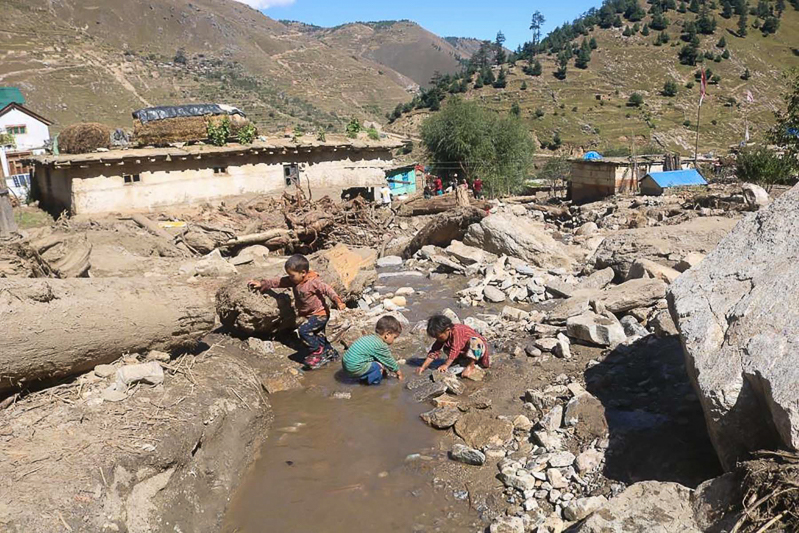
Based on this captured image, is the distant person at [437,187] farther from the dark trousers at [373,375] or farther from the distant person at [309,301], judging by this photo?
the dark trousers at [373,375]

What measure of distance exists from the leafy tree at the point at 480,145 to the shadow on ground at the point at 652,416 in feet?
85.9

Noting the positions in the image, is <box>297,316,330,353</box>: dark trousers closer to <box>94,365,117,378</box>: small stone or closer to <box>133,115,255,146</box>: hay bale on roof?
<box>94,365,117,378</box>: small stone

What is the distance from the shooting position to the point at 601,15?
→ 114 metres

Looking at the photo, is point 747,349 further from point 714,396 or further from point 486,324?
point 486,324

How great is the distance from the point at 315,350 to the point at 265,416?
1.52 meters

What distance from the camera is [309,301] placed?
7.13 meters

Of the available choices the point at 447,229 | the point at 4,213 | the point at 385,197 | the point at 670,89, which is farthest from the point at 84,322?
the point at 670,89

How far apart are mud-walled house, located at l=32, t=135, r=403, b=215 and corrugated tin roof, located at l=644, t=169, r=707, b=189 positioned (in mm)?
12027

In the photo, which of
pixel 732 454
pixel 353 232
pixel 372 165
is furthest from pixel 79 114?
pixel 732 454

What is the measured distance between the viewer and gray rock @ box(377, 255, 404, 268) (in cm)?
1346

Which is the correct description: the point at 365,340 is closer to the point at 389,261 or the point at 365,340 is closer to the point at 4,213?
the point at 4,213

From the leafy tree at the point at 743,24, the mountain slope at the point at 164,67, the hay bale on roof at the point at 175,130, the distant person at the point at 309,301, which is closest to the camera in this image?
the distant person at the point at 309,301

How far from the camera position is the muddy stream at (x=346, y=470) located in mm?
4221

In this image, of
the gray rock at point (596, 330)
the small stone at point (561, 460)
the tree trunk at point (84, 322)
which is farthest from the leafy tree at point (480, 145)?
the small stone at point (561, 460)
